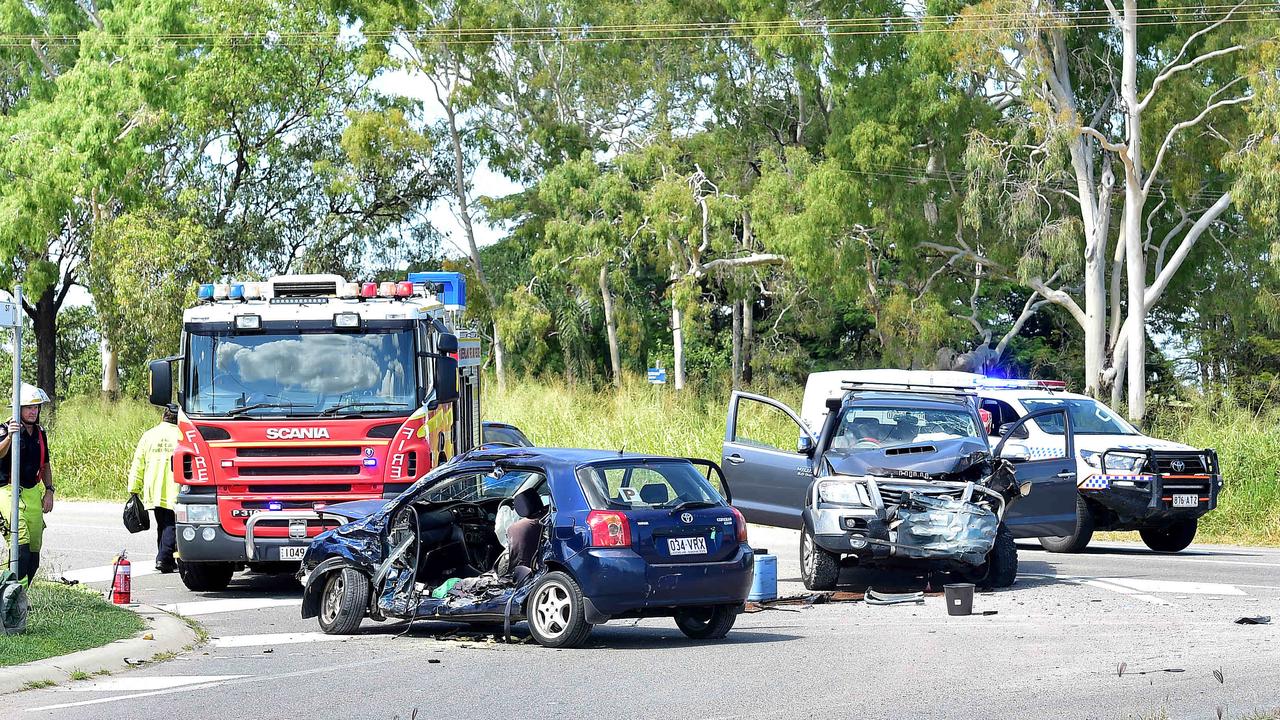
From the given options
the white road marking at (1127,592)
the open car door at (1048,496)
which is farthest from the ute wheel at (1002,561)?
the open car door at (1048,496)

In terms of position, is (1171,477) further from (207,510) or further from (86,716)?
(86,716)

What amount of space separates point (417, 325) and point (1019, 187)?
25409mm

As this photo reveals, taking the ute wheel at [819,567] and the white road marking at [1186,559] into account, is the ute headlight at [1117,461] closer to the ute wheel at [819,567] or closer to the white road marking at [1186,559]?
the white road marking at [1186,559]

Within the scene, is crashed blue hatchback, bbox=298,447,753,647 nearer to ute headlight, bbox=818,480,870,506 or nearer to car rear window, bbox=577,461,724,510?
car rear window, bbox=577,461,724,510

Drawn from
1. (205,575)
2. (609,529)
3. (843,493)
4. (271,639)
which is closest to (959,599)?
(843,493)

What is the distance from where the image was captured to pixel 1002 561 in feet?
50.3

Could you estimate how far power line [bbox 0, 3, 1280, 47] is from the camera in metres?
37.2

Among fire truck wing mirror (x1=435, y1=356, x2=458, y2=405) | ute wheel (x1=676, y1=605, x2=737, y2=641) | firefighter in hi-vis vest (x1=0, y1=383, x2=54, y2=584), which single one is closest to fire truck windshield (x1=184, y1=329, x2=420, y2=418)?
fire truck wing mirror (x1=435, y1=356, x2=458, y2=405)

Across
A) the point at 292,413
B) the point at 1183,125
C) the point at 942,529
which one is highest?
the point at 1183,125

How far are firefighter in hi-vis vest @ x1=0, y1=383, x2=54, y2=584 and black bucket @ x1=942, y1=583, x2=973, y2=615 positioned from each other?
23.3ft

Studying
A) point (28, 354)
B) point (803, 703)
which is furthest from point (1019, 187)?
point (28, 354)

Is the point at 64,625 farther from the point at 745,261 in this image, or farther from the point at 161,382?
the point at 745,261

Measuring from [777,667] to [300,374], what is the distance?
21.0 ft

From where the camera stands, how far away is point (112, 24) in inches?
1741
